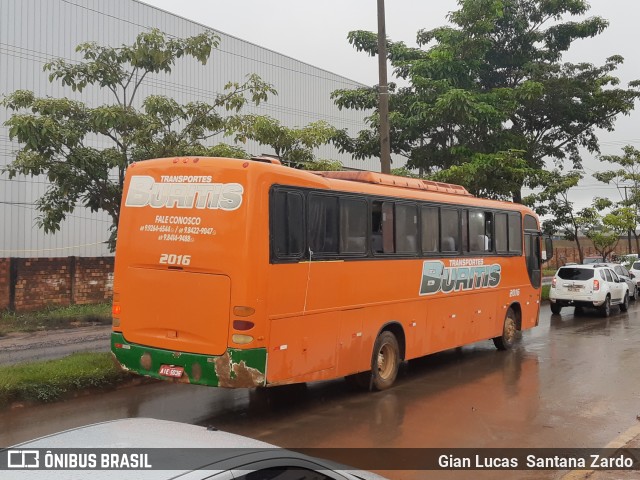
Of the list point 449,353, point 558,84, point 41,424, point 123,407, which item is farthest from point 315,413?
point 558,84

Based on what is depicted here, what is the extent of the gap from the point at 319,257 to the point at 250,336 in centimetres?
157

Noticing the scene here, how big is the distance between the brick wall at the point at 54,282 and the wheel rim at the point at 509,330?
12184 mm

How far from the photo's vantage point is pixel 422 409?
8703 millimetres

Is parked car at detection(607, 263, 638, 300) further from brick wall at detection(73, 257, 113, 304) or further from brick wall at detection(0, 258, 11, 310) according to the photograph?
brick wall at detection(0, 258, 11, 310)

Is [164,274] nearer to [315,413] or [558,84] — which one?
[315,413]

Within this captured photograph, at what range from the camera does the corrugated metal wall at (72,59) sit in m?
19.8

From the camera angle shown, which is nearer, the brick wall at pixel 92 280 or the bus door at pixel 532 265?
the bus door at pixel 532 265

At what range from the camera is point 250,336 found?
7336mm

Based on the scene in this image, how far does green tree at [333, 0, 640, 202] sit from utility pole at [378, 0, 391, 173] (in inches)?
152

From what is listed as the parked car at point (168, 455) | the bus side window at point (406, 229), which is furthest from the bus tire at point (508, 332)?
the parked car at point (168, 455)

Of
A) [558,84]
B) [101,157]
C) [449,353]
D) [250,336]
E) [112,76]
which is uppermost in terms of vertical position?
[558,84]

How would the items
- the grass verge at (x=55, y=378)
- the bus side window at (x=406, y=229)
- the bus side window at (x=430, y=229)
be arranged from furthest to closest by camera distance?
the bus side window at (x=430, y=229), the bus side window at (x=406, y=229), the grass verge at (x=55, y=378)

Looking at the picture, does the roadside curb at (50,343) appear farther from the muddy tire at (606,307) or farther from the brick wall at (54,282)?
the muddy tire at (606,307)

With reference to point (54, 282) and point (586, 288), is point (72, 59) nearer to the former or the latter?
point (54, 282)
